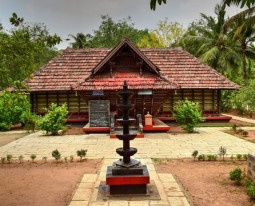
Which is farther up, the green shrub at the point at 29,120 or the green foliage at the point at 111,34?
the green foliage at the point at 111,34

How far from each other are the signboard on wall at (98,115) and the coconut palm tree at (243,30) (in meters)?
11.8

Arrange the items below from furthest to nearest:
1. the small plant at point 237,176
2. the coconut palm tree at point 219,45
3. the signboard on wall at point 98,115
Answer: the coconut palm tree at point 219,45
the signboard on wall at point 98,115
the small plant at point 237,176

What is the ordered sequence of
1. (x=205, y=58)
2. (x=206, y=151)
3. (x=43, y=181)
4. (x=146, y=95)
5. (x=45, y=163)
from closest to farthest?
(x=43, y=181) < (x=45, y=163) < (x=206, y=151) < (x=146, y=95) < (x=205, y=58)

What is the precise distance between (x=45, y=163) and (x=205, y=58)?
20219mm

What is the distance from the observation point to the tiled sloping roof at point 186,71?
1681 cm

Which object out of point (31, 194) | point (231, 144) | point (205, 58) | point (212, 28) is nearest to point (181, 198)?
point (31, 194)

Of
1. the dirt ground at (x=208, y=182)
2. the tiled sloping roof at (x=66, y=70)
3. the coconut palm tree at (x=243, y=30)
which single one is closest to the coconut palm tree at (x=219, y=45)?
the coconut palm tree at (x=243, y=30)

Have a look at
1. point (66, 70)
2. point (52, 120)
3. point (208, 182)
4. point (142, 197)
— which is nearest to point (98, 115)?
point (52, 120)

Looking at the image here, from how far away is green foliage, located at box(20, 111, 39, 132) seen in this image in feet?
48.6

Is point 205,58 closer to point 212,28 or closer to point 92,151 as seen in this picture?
point 212,28

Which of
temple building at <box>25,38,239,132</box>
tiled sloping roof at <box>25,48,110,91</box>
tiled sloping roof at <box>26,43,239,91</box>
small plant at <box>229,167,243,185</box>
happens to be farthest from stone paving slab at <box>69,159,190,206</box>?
tiled sloping roof at <box>25,48,110,91</box>

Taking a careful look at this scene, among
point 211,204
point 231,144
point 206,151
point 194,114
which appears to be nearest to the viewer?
point 211,204

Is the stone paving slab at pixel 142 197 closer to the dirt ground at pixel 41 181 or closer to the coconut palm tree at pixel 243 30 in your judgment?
the dirt ground at pixel 41 181

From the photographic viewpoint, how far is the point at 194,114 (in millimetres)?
13320
